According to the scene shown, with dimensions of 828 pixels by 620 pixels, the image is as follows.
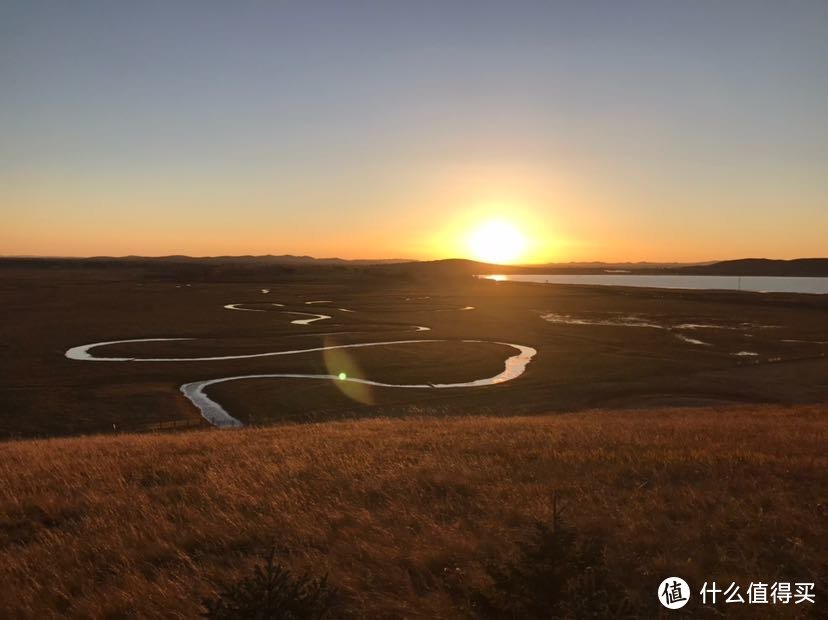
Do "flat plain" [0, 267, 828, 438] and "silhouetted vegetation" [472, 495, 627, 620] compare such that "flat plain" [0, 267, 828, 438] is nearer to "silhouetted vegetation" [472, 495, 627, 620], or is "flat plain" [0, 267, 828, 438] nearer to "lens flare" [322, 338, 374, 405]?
"lens flare" [322, 338, 374, 405]

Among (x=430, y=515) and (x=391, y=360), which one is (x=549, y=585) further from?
(x=391, y=360)

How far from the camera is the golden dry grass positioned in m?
7.07

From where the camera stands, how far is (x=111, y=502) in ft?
34.1

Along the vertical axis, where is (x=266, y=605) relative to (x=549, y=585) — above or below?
above

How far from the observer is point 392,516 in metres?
9.27

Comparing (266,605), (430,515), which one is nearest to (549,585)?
(266,605)

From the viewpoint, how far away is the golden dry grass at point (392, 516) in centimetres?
707

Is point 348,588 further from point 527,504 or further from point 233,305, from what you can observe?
point 233,305

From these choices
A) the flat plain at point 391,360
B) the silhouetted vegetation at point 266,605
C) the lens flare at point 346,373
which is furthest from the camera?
the lens flare at point 346,373

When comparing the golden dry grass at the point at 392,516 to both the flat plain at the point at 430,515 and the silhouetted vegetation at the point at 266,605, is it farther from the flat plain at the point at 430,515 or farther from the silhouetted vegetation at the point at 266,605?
the silhouetted vegetation at the point at 266,605

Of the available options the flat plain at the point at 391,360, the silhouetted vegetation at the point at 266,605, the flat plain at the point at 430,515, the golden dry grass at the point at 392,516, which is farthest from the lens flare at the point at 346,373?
the silhouetted vegetation at the point at 266,605

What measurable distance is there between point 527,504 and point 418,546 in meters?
2.37

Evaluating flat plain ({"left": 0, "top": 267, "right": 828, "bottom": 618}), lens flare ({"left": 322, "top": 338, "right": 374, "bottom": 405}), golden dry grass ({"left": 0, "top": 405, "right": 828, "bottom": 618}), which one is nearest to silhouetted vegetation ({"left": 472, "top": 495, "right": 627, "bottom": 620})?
flat plain ({"left": 0, "top": 267, "right": 828, "bottom": 618})

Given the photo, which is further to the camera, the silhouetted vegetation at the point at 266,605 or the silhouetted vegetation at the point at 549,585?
the silhouetted vegetation at the point at 549,585
